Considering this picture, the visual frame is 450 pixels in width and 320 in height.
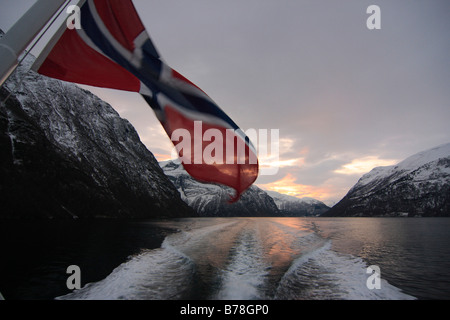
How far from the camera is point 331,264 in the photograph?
1727cm

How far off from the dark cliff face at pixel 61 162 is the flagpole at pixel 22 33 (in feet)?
238

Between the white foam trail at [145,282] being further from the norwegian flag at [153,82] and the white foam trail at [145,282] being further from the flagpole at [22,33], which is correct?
the flagpole at [22,33]

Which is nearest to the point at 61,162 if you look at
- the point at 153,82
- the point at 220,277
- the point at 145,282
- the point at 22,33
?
the point at 145,282

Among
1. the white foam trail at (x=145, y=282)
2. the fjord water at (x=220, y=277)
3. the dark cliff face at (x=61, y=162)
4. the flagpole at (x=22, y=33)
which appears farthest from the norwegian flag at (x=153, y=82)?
the dark cliff face at (x=61, y=162)

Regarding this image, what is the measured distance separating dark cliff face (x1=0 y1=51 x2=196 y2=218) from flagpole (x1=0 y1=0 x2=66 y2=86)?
7255 centimetres

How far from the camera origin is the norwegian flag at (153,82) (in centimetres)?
608

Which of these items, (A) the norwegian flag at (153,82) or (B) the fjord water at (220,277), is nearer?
(A) the norwegian flag at (153,82)

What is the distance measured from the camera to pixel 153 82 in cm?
627

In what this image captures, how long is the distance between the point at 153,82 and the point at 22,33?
2.74m

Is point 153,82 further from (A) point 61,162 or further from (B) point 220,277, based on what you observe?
(A) point 61,162

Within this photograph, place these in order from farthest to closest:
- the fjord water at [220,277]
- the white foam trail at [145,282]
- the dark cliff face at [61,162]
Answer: the dark cliff face at [61,162] < the fjord water at [220,277] < the white foam trail at [145,282]

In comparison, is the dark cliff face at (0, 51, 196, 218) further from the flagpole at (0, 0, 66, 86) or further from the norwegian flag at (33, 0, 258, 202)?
the flagpole at (0, 0, 66, 86)

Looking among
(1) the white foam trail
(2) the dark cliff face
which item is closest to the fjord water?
(1) the white foam trail
